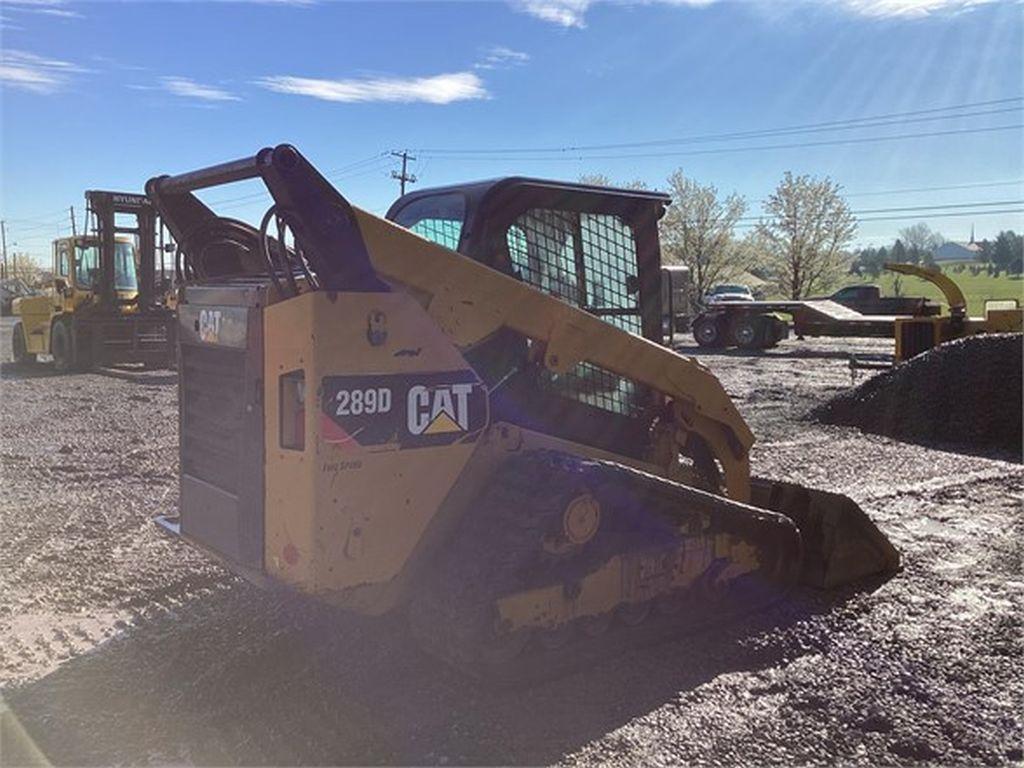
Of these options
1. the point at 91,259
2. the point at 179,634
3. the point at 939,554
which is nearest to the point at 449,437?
the point at 179,634

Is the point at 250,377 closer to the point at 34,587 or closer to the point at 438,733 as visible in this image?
the point at 438,733

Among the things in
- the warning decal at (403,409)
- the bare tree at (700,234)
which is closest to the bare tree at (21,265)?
the bare tree at (700,234)

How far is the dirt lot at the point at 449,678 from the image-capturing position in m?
3.39

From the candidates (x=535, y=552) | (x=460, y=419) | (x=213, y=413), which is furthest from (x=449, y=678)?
(x=213, y=413)

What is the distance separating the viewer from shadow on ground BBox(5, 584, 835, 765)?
335cm

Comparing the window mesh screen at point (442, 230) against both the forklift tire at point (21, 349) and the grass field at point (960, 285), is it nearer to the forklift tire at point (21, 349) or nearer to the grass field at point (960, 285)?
the forklift tire at point (21, 349)

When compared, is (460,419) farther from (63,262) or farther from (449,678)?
(63,262)

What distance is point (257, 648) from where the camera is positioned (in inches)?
168

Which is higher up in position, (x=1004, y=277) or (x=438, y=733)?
(x=1004, y=277)

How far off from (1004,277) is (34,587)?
3488 inches

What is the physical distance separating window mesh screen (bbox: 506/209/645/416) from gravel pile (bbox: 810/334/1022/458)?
23.7 feet

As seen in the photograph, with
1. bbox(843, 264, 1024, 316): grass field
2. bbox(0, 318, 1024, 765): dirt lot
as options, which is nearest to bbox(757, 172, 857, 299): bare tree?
bbox(843, 264, 1024, 316): grass field

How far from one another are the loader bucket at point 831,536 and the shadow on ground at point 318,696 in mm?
683

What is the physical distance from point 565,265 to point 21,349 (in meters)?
21.0
